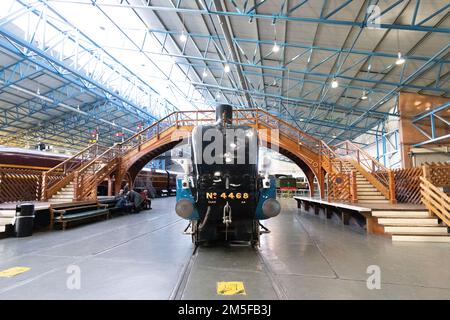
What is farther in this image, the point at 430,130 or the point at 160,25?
the point at 430,130

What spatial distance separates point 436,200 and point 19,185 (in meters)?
12.3

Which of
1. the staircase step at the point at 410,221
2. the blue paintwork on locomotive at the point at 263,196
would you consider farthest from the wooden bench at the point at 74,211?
the staircase step at the point at 410,221

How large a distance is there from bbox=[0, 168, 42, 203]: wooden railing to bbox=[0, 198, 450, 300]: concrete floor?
326 cm

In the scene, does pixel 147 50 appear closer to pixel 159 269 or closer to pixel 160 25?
pixel 160 25

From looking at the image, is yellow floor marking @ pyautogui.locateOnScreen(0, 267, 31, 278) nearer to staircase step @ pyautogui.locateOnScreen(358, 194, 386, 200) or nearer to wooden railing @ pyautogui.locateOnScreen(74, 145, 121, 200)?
wooden railing @ pyautogui.locateOnScreen(74, 145, 121, 200)

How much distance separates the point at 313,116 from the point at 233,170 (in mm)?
13762

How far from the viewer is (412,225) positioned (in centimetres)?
530

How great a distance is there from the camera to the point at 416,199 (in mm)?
7395

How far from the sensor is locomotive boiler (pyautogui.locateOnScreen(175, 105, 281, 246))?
3934mm

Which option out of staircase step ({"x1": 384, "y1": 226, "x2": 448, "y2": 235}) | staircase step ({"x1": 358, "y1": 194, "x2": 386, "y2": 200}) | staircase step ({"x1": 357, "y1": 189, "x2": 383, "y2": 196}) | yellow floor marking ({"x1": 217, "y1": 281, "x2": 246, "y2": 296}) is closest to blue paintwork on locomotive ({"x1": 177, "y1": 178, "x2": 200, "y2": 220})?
yellow floor marking ({"x1": 217, "y1": 281, "x2": 246, "y2": 296})

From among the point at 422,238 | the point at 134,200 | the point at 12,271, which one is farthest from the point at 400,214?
the point at 134,200

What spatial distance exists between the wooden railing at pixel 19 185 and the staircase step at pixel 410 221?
426 inches

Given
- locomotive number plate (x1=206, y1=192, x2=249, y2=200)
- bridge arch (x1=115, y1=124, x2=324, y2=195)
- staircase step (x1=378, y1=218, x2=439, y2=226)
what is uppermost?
bridge arch (x1=115, y1=124, x2=324, y2=195)
